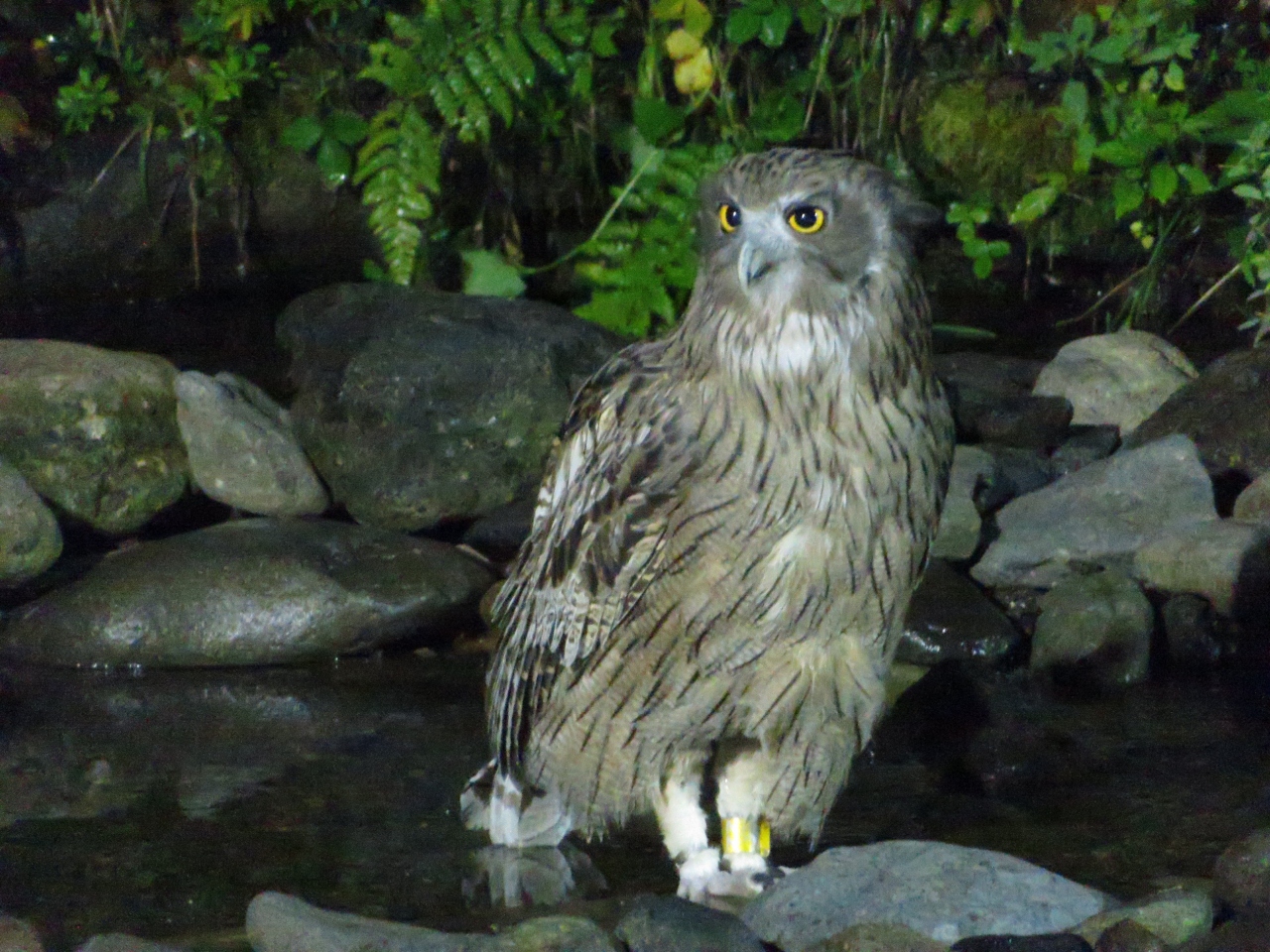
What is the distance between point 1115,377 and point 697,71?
2.17 metres

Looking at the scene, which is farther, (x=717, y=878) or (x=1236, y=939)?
(x=717, y=878)

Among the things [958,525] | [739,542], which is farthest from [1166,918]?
[958,525]

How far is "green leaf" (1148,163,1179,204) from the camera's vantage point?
22.0ft

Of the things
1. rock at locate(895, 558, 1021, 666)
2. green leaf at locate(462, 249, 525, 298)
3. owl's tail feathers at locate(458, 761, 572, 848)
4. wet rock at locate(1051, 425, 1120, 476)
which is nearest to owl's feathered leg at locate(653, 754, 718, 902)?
owl's tail feathers at locate(458, 761, 572, 848)

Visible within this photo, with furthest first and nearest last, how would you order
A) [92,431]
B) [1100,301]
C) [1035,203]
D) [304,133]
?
[1100,301] → [304,133] → [1035,203] → [92,431]

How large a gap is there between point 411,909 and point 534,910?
0.79 ft

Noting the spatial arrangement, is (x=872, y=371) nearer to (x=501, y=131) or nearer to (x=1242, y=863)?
(x=1242, y=863)

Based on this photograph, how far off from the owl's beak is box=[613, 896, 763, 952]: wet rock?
1112mm

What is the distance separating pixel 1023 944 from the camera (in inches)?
110

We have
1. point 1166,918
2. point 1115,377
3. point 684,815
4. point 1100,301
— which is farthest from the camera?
point 1100,301

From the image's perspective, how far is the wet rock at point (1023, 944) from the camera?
2.77m

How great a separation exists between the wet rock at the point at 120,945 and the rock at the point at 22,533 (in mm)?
2318

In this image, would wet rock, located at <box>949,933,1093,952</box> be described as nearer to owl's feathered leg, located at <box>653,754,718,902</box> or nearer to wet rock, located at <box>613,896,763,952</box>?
wet rock, located at <box>613,896,763,952</box>

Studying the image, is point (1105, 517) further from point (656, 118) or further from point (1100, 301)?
point (656, 118)
